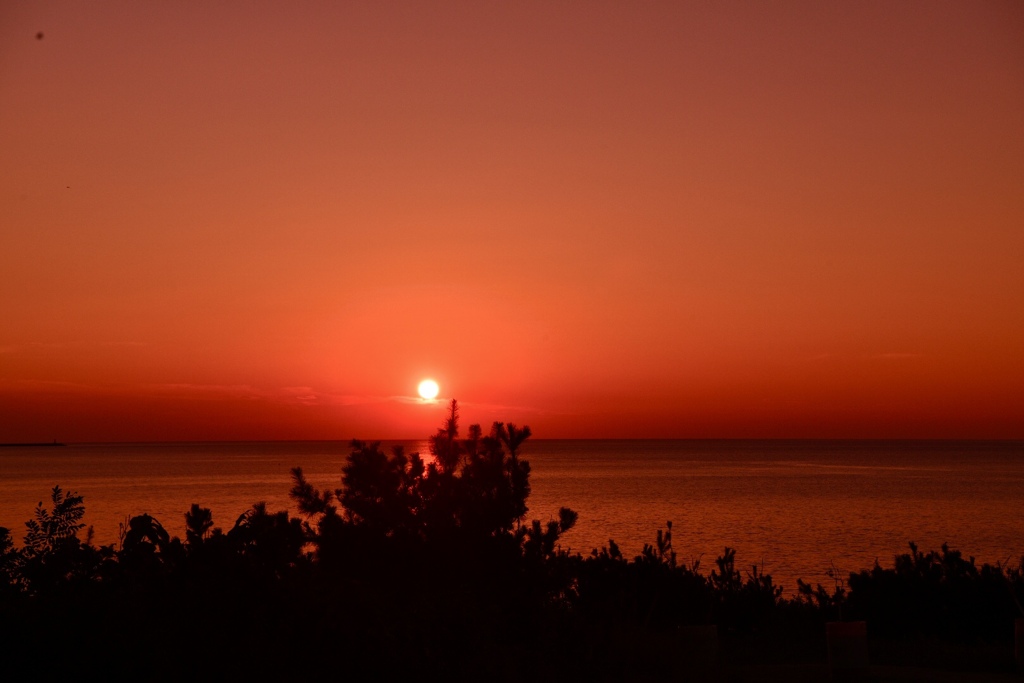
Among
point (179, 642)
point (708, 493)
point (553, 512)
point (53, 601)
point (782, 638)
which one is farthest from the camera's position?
point (708, 493)

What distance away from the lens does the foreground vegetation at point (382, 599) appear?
8.76m

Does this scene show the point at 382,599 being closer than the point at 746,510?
Yes

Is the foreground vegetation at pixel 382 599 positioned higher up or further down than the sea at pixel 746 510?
higher up

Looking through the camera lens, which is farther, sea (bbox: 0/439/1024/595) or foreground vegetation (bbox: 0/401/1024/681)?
sea (bbox: 0/439/1024/595)

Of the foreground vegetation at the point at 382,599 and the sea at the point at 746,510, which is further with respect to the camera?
the sea at the point at 746,510

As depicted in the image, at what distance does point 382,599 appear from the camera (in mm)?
10297

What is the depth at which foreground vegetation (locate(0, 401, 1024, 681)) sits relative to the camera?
8758mm

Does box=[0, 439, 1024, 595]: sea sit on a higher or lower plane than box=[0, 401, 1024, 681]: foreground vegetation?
lower

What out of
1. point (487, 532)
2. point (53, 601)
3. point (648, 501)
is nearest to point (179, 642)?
point (53, 601)

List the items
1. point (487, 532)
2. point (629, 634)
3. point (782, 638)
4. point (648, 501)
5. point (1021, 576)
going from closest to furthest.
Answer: point (629, 634)
point (487, 532)
point (782, 638)
point (1021, 576)
point (648, 501)

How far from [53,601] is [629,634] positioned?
233 inches

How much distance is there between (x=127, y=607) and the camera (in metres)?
8.96

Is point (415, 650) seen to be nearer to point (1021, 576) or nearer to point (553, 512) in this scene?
point (1021, 576)

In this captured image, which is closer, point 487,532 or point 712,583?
point 487,532
